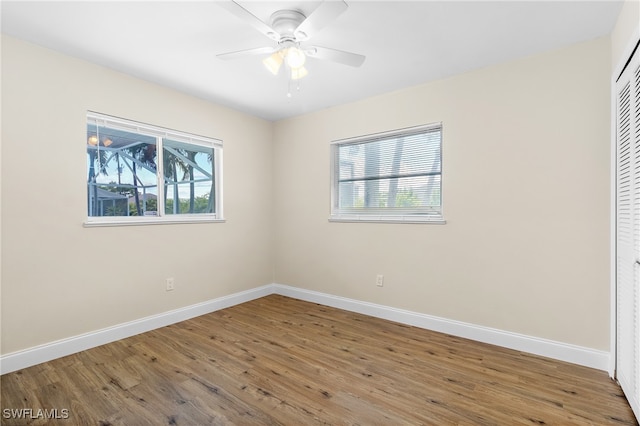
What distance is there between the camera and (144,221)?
9.96ft

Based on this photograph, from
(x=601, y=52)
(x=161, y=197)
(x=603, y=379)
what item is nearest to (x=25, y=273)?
(x=161, y=197)

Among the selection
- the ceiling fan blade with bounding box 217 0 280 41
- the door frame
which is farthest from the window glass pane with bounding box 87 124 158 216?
the door frame

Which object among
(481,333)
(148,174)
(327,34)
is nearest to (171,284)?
(148,174)

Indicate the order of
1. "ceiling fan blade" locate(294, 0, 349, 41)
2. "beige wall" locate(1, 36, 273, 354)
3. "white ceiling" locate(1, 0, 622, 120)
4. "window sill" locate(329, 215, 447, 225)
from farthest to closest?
1. "window sill" locate(329, 215, 447, 225)
2. "beige wall" locate(1, 36, 273, 354)
3. "white ceiling" locate(1, 0, 622, 120)
4. "ceiling fan blade" locate(294, 0, 349, 41)

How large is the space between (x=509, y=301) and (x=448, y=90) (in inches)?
78.1

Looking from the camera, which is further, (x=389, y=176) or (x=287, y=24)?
(x=389, y=176)

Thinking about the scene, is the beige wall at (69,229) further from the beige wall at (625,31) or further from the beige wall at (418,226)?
the beige wall at (625,31)

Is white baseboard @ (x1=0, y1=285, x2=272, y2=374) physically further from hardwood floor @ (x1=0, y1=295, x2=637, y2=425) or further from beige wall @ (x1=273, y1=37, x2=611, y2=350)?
beige wall @ (x1=273, y1=37, x2=611, y2=350)

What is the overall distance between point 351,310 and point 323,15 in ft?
9.75

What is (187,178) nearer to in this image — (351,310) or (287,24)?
(287,24)

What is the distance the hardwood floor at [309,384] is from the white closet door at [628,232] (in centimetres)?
25

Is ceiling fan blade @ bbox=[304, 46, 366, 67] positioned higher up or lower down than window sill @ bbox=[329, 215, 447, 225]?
higher up

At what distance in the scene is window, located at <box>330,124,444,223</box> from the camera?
3.15m

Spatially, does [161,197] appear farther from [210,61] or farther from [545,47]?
[545,47]
